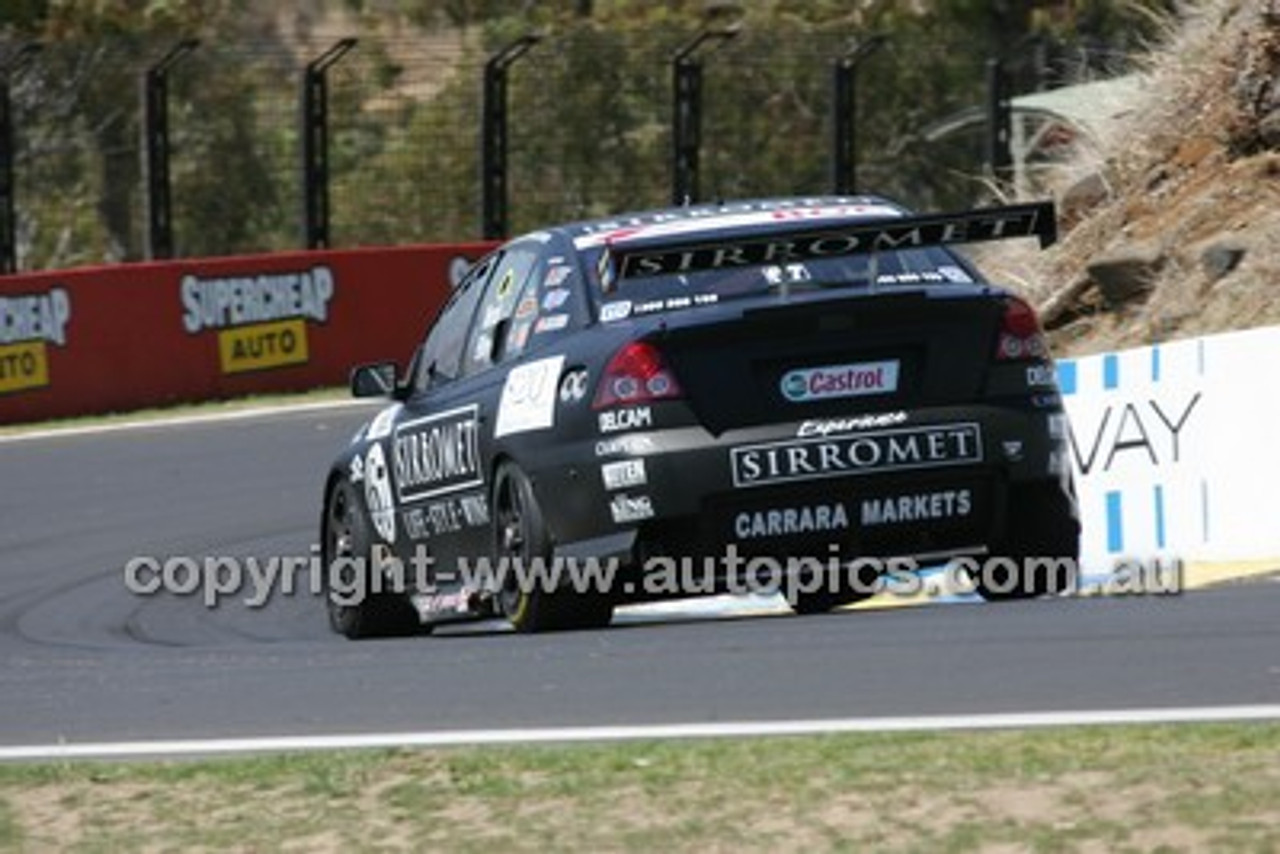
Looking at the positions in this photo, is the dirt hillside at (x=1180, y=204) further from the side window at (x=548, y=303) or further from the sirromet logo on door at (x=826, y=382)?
the sirromet logo on door at (x=826, y=382)

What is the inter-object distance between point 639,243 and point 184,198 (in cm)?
2484

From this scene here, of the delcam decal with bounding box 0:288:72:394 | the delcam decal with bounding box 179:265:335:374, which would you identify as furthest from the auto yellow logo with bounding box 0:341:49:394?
the delcam decal with bounding box 179:265:335:374

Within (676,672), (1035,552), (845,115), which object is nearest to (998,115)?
(845,115)

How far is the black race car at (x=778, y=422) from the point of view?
36.0ft

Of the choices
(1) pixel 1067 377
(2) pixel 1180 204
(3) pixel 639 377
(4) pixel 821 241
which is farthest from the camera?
(2) pixel 1180 204

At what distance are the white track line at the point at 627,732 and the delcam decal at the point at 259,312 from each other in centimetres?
1735

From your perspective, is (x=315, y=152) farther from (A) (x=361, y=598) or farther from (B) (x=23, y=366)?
(A) (x=361, y=598)

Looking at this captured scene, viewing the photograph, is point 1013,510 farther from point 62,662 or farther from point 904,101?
point 904,101

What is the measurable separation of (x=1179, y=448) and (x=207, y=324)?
47.5 feet

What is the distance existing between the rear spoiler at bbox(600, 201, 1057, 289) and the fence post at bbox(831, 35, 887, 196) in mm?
17693

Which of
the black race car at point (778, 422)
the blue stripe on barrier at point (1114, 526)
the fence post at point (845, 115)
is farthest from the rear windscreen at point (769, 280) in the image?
the fence post at point (845, 115)

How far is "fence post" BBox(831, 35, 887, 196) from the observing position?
29.0 metres

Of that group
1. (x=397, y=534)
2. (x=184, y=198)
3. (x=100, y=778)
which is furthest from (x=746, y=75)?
(x=100, y=778)

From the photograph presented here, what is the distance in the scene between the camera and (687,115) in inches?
1161
